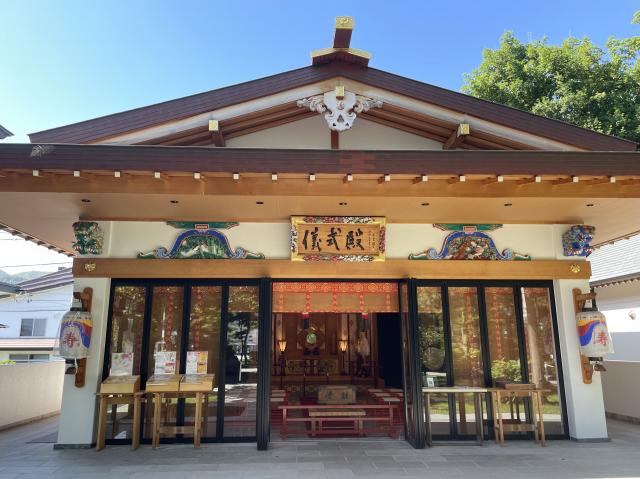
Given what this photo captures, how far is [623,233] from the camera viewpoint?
6.92 metres

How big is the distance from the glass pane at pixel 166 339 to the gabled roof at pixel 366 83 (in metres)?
2.22

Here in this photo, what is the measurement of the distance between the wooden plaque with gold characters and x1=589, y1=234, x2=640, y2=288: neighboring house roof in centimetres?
635

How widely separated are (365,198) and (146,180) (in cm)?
245

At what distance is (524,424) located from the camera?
584 cm

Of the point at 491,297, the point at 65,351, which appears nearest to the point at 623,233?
the point at 491,297

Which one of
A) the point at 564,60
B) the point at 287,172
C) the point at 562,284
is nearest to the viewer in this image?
the point at 287,172

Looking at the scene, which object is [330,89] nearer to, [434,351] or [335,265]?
[335,265]

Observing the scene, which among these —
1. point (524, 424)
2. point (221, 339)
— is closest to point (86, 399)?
point (221, 339)

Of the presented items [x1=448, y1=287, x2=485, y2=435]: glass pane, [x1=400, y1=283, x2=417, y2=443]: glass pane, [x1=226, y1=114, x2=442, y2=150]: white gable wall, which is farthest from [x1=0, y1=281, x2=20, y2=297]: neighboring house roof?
[x1=448, y1=287, x2=485, y2=435]: glass pane

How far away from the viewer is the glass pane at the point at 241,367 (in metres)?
5.70

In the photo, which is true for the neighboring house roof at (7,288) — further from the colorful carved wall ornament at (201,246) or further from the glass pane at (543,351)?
the glass pane at (543,351)

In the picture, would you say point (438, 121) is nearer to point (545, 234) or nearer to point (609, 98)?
point (545, 234)

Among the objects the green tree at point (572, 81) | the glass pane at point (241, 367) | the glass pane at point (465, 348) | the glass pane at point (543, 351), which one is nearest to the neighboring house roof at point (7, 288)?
the glass pane at point (241, 367)

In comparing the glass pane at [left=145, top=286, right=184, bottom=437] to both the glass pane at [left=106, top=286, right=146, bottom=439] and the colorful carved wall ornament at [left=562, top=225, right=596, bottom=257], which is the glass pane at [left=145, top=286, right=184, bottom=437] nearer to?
the glass pane at [left=106, top=286, right=146, bottom=439]
